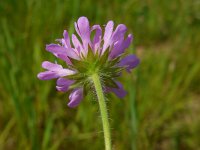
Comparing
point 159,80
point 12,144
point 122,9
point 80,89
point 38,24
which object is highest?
point 122,9

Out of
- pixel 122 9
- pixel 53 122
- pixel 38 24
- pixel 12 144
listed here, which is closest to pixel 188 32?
pixel 122 9

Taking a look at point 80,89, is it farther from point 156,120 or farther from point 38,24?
point 38,24

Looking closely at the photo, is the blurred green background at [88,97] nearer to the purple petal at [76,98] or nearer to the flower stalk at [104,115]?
the purple petal at [76,98]

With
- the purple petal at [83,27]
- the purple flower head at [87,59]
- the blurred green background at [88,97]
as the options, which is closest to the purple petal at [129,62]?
the purple flower head at [87,59]

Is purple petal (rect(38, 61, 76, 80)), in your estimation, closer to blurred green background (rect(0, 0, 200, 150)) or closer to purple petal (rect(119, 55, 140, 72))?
purple petal (rect(119, 55, 140, 72))

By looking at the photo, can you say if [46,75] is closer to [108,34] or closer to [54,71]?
[54,71]

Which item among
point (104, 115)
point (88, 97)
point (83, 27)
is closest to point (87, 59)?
point (83, 27)
